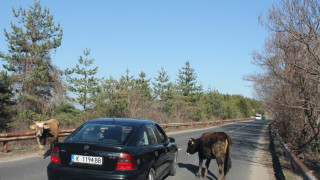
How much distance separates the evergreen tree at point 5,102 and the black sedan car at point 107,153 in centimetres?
2019

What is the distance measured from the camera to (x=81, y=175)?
4859 millimetres

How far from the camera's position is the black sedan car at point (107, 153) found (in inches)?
193

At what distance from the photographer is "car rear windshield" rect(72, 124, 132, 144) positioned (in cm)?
541

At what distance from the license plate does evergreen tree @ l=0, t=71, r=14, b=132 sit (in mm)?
20605

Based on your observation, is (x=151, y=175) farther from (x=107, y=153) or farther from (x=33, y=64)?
(x=33, y=64)

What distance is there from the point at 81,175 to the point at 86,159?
0.90 ft

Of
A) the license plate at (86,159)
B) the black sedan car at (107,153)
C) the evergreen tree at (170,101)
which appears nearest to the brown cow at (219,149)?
the black sedan car at (107,153)

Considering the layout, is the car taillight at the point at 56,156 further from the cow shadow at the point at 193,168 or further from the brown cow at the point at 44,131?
the brown cow at the point at 44,131

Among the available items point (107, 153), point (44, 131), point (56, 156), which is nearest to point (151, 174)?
point (107, 153)

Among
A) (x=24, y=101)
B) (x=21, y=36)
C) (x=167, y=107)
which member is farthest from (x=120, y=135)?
(x=167, y=107)

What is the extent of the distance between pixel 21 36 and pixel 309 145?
26784 mm

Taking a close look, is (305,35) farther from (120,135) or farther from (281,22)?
(120,135)

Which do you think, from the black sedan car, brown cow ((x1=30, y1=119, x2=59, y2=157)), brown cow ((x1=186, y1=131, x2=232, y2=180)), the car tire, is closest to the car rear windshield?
the black sedan car

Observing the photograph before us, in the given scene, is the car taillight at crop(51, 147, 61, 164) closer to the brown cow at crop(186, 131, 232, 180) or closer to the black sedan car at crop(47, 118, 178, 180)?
the black sedan car at crop(47, 118, 178, 180)
